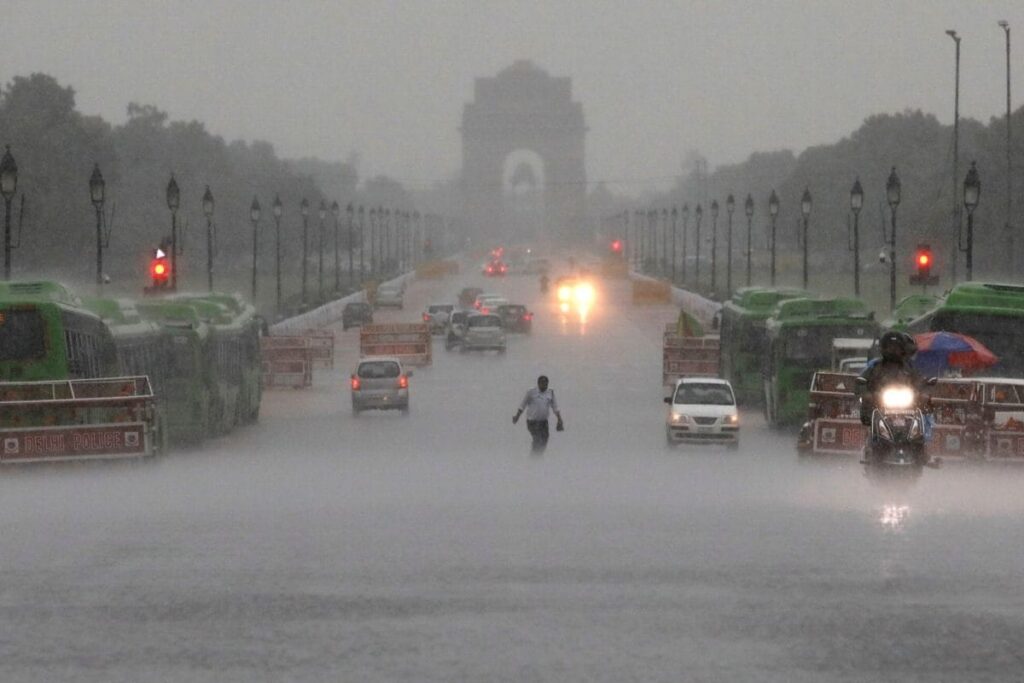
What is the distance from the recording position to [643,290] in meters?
112

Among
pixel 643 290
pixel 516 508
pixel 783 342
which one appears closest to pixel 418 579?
pixel 516 508

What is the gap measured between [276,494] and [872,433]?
686 centimetres

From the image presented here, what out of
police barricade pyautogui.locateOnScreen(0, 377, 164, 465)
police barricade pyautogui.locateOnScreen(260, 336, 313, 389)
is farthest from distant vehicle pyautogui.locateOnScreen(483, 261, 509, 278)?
police barricade pyautogui.locateOnScreen(0, 377, 164, 465)

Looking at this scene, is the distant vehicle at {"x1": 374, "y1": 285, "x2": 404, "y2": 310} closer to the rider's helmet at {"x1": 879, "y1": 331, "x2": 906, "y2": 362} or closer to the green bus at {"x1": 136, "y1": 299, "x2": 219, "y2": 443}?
the green bus at {"x1": 136, "y1": 299, "x2": 219, "y2": 443}

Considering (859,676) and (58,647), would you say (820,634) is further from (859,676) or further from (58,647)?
(58,647)

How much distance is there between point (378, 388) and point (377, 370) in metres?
0.71

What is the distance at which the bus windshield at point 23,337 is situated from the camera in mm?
28609

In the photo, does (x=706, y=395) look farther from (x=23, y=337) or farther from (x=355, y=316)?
(x=355, y=316)

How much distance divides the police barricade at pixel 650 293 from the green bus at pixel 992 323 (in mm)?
75303

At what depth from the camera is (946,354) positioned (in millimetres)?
33219

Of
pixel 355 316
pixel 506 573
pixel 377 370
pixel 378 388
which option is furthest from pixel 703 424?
pixel 355 316

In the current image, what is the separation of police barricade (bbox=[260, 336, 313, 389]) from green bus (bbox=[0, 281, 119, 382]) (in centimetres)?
2639

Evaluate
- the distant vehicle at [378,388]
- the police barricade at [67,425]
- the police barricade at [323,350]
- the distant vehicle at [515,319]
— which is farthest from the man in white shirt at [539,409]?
the distant vehicle at [515,319]

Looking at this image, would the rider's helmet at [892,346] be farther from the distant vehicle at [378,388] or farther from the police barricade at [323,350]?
the police barricade at [323,350]
